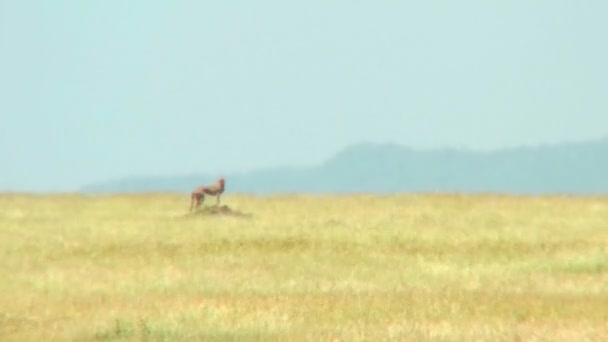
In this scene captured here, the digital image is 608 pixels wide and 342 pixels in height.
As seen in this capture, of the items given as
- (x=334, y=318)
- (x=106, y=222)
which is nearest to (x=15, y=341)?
(x=334, y=318)

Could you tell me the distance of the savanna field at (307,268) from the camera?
1817 cm

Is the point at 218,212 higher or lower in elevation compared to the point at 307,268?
higher

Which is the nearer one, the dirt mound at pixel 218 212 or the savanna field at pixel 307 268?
the savanna field at pixel 307 268

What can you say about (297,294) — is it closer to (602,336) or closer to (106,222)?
(602,336)

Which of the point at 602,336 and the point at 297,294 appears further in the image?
the point at 297,294

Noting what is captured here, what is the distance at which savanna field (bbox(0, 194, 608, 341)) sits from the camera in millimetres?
18172

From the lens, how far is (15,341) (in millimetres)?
16828

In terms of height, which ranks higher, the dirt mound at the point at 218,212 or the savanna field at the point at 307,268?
the dirt mound at the point at 218,212

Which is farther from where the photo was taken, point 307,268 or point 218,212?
Result: point 218,212

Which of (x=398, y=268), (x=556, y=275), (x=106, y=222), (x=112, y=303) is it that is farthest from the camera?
(x=106, y=222)

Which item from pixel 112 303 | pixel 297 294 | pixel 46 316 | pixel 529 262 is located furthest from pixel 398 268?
pixel 46 316

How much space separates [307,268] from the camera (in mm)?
27438

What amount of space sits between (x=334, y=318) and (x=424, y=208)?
79.5 feet

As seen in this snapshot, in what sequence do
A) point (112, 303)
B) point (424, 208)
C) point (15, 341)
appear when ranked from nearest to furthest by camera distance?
point (15, 341)
point (112, 303)
point (424, 208)
